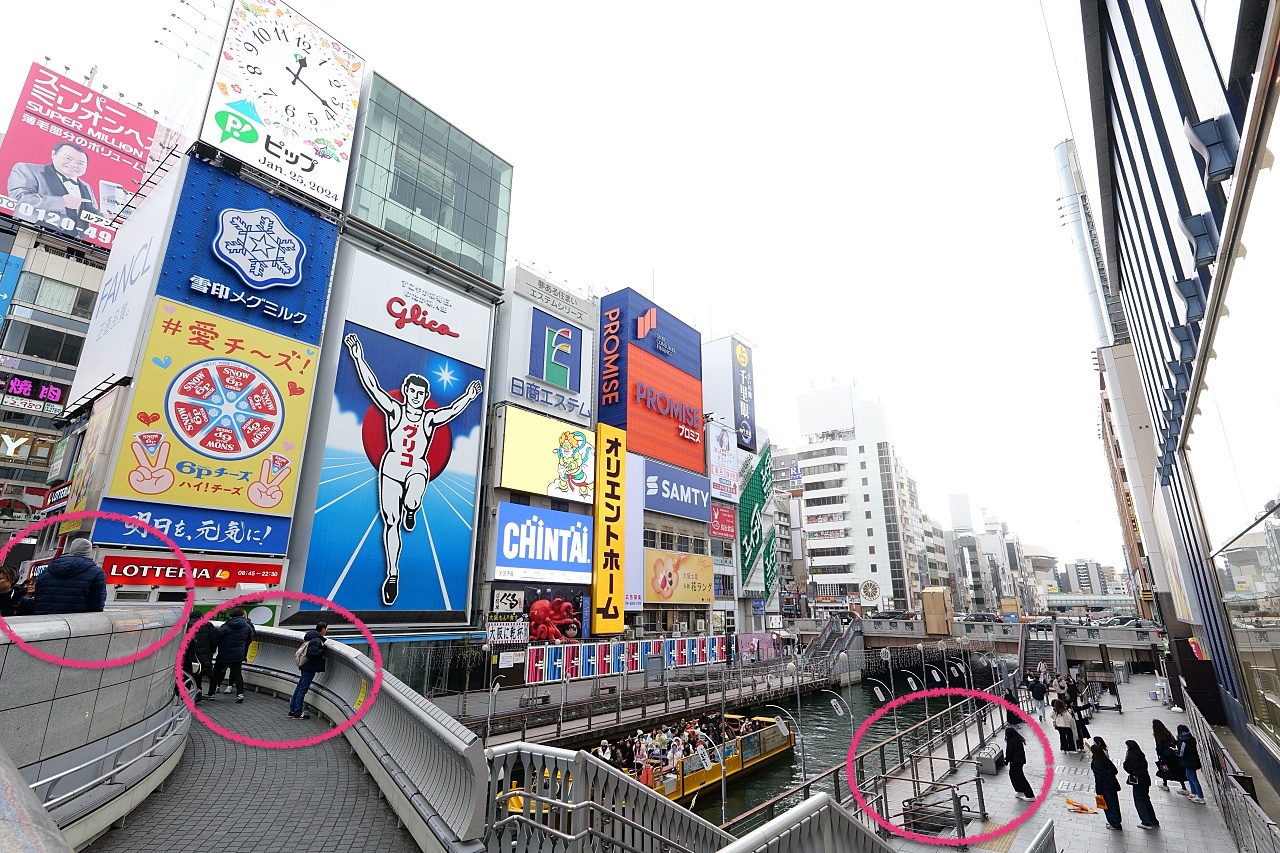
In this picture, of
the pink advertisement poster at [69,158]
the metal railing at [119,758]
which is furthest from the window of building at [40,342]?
the metal railing at [119,758]

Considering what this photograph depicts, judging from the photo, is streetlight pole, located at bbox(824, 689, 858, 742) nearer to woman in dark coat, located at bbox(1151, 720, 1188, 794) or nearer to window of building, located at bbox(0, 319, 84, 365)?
woman in dark coat, located at bbox(1151, 720, 1188, 794)

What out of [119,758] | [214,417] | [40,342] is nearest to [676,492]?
[214,417]

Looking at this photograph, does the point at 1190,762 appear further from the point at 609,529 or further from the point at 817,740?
the point at 609,529

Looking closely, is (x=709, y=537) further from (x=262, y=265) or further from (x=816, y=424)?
(x=816, y=424)

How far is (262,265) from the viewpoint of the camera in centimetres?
2533

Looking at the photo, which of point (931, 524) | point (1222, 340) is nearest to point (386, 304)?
point (1222, 340)

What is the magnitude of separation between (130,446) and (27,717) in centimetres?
2052

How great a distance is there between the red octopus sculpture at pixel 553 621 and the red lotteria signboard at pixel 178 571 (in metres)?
12.6

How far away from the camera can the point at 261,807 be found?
6.30 m

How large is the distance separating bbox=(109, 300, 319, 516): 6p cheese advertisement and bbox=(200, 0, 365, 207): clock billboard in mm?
7911

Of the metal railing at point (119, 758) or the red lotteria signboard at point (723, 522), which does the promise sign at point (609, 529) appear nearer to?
the red lotteria signboard at point (723, 522)

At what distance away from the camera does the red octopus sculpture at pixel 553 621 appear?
105 ft

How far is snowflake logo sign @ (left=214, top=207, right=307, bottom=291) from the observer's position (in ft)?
80.6

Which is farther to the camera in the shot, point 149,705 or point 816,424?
point 816,424
